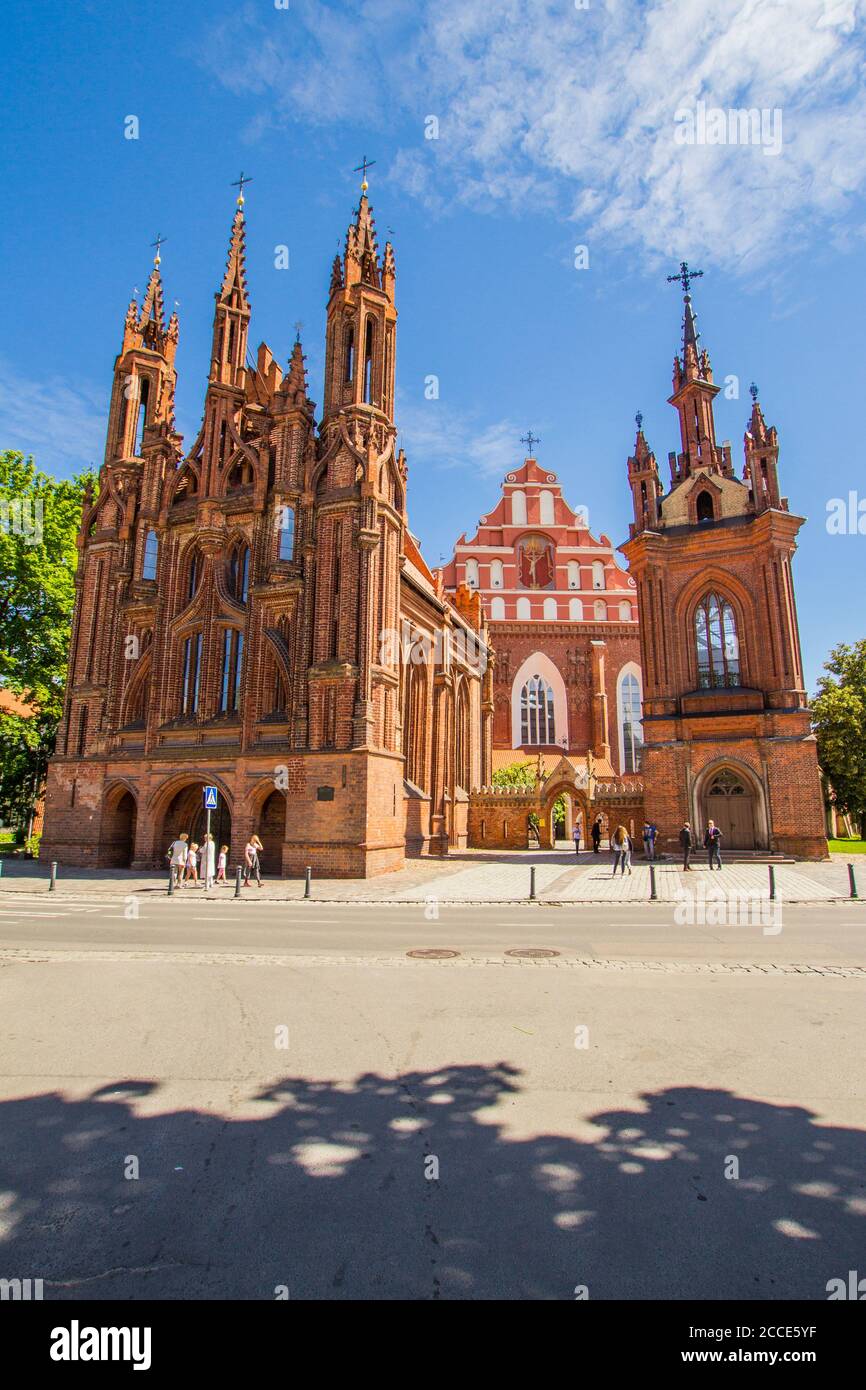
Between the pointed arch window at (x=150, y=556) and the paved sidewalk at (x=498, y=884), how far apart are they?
11729 millimetres

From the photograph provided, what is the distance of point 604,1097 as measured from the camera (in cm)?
491

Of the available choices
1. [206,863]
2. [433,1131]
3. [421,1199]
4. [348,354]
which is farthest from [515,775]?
[421,1199]

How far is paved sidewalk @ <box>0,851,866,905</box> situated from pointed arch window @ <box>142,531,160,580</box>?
11.7 metres

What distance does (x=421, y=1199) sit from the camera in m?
3.67

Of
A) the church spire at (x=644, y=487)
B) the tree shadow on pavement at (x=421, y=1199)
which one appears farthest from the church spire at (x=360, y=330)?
the tree shadow on pavement at (x=421, y=1199)

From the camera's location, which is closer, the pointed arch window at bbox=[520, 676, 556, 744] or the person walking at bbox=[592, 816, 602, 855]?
the person walking at bbox=[592, 816, 602, 855]

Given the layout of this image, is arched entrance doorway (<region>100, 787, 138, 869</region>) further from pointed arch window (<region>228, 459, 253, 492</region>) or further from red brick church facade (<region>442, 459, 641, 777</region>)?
red brick church facade (<region>442, 459, 641, 777</region>)

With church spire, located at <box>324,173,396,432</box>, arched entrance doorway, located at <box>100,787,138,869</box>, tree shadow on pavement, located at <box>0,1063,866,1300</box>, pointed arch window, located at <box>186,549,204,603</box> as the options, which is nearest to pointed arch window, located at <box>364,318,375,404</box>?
church spire, located at <box>324,173,396,432</box>

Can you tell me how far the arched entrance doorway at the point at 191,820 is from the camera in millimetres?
25641

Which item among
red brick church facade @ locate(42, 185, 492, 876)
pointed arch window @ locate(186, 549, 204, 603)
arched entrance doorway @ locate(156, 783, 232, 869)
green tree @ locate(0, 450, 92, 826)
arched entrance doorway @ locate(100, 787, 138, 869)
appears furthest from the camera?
green tree @ locate(0, 450, 92, 826)

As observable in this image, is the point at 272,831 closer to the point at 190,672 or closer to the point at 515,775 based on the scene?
the point at 190,672

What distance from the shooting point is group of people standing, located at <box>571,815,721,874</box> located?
24.0 m

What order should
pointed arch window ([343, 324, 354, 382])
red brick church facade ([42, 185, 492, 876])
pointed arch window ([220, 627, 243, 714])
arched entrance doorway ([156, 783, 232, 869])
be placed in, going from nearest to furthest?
red brick church facade ([42, 185, 492, 876]) → arched entrance doorway ([156, 783, 232, 869]) → pointed arch window ([220, 627, 243, 714]) → pointed arch window ([343, 324, 354, 382])

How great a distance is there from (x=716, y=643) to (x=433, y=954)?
25430 mm
